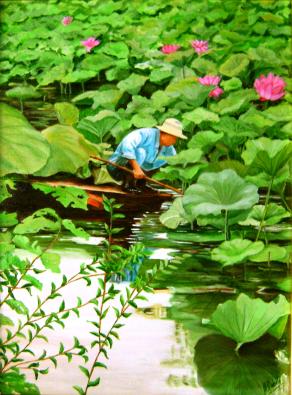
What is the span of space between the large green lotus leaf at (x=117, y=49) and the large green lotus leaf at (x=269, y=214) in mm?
446

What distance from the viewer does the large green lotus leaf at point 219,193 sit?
5.60 feet

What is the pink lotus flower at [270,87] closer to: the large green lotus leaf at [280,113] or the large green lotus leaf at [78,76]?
the large green lotus leaf at [280,113]

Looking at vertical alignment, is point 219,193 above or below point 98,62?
below

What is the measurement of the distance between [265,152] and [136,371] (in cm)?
53

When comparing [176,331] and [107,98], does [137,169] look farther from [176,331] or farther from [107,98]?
[176,331]

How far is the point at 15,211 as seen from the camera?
172 cm

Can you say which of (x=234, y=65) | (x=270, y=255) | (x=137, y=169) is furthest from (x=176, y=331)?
(x=234, y=65)

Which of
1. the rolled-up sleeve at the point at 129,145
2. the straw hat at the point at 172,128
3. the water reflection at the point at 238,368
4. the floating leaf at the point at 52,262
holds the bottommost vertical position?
the water reflection at the point at 238,368

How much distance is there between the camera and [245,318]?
5.45 feet

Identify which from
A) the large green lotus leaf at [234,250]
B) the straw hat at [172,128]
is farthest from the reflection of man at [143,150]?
the large green lotus leaf at [234,250]

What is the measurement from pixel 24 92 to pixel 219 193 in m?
0.48

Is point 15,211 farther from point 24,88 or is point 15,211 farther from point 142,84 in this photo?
point 142,84

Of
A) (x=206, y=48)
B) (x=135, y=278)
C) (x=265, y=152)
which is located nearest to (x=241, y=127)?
(x=265, y=152)

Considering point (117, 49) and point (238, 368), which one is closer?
point (238, 368)
